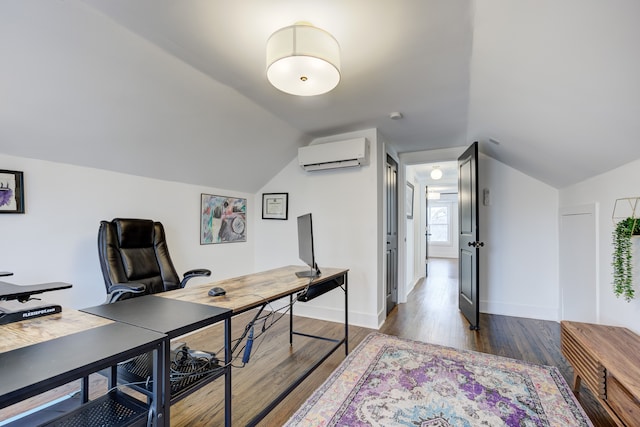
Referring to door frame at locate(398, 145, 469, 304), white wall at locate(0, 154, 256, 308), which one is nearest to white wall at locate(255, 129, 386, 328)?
door frame at locate(398, 145, 469, 304)

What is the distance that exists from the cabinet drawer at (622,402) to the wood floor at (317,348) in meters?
0.36

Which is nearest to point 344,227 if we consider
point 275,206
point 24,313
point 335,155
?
point 335,155

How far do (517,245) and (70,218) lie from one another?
4910 mm

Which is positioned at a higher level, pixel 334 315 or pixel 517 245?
pixel 517 245

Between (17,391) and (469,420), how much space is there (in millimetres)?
2120

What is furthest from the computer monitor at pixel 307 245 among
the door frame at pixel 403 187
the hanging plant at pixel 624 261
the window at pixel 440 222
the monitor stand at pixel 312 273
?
the window at pixel 440 222

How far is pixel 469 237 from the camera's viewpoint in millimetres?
3668

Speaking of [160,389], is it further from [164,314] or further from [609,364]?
[609,364]

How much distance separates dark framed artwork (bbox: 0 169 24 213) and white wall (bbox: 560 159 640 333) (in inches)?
169

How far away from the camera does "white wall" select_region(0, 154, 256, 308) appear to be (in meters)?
2.14

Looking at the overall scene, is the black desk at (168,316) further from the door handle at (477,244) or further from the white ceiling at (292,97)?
the door handle at (477,244)

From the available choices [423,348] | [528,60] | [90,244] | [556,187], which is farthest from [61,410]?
[556,187]

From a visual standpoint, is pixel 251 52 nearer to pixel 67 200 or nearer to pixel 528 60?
pixel 528 60

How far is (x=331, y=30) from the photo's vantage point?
1.80 metres
